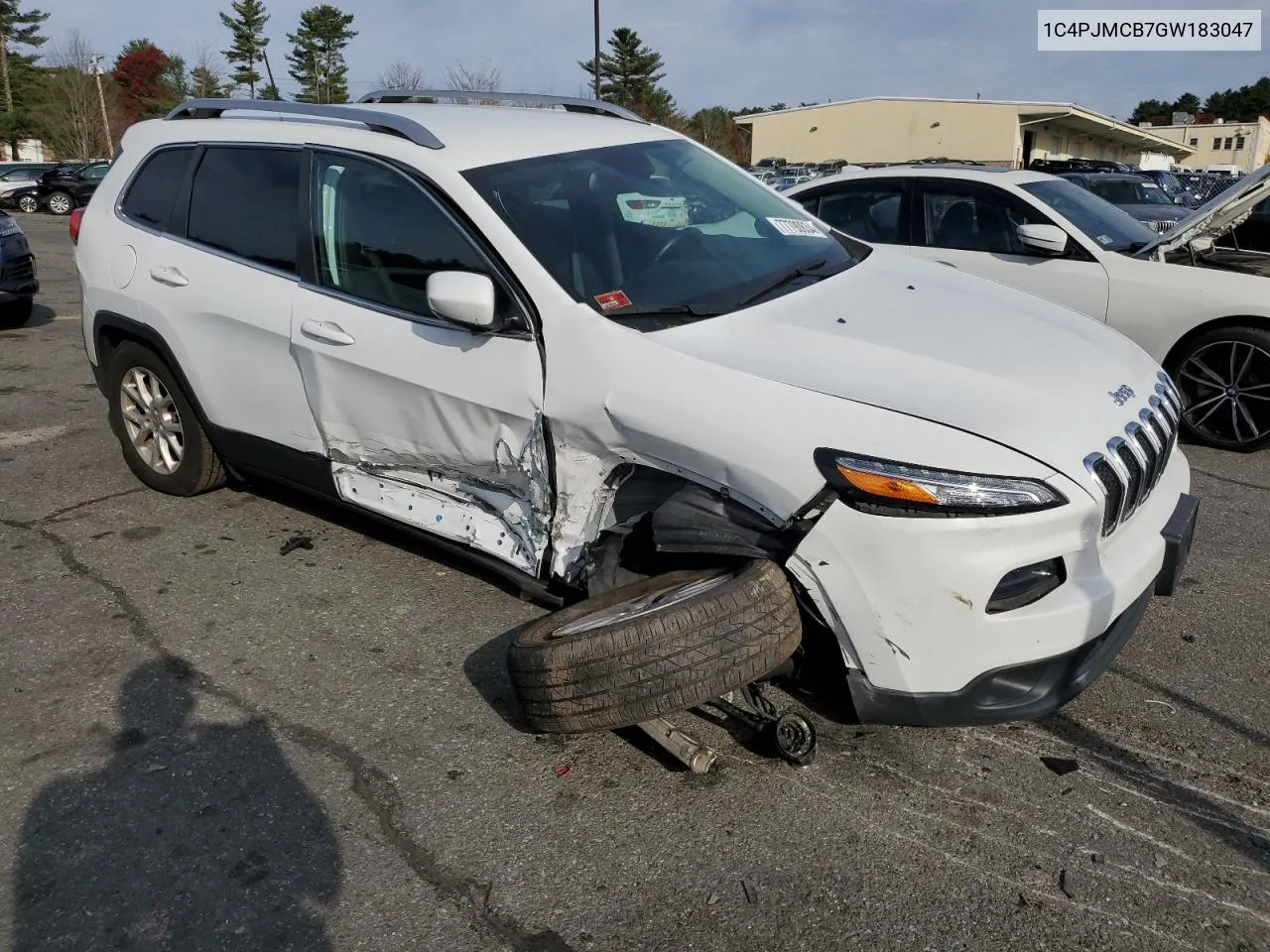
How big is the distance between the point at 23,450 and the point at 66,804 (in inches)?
156

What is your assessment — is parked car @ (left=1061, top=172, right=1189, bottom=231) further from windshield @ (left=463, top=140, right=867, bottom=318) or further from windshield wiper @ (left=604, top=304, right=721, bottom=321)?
windshield wiper @ (left=604, top=304, right=721, bottom=321)

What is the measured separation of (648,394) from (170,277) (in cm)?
269

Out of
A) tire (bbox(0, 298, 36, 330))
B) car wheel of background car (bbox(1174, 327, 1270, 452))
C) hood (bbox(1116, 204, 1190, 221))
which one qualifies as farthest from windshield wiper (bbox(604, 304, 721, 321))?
hood (bbox(1116, 204, 1190, 221))

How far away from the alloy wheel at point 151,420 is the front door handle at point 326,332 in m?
1.29

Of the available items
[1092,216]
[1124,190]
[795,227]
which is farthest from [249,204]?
[1124,190]

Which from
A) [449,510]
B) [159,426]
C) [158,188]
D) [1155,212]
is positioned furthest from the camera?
[1155,212]

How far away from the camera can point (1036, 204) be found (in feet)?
20.9

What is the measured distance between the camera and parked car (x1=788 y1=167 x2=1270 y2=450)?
18.7ft

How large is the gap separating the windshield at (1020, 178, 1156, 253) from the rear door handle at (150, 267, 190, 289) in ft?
16.8

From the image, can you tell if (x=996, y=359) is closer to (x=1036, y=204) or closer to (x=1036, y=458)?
(x=1036, y=458)

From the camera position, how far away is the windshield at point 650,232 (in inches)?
127

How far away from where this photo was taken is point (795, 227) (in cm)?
402

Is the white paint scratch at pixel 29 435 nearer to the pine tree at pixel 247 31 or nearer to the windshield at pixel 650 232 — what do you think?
the windshield at pixel 650 232

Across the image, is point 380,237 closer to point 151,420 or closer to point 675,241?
point 675,241
